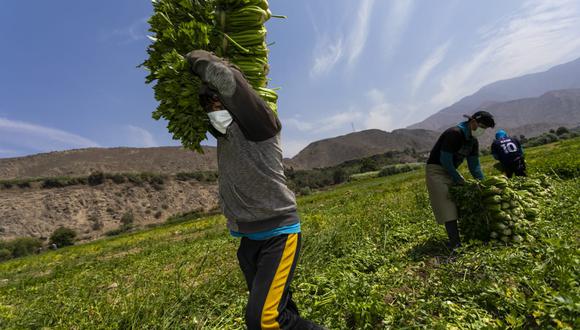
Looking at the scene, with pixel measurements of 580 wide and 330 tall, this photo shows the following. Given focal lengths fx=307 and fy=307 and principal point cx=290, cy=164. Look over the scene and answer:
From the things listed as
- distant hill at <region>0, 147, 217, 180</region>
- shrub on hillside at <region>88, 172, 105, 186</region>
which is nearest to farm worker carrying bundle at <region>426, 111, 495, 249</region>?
distant hill at <region>0, 147, 217, 180</region>

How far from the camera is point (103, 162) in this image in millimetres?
77000

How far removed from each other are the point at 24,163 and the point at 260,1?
95307 millimetres

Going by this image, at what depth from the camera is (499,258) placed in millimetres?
3697

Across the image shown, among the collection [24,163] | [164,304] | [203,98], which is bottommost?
[164,304]

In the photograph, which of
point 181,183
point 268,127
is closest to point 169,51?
point 268,127

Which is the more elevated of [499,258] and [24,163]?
[24,163]

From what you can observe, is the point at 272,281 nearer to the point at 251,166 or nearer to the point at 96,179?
the point at 251,166

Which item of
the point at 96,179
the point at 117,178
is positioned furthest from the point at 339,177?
the point at 96,179

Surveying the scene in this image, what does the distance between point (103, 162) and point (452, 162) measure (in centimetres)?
8720

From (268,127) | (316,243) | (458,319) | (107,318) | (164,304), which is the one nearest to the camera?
(268,127)

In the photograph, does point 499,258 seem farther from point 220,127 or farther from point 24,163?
point 24,163

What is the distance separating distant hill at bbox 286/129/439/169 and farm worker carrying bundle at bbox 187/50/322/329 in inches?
5228

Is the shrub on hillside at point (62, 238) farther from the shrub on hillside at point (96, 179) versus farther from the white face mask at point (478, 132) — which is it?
the white face mask at point (478, 132)

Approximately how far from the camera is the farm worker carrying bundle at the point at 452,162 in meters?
5.14
